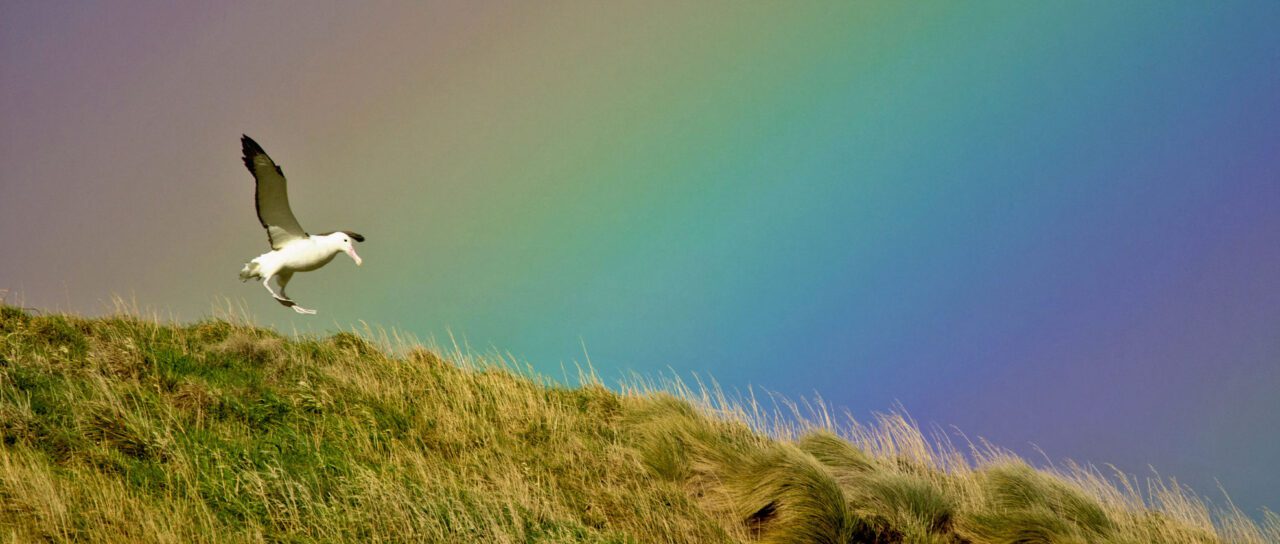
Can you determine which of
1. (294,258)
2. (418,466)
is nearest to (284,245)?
(294,258)

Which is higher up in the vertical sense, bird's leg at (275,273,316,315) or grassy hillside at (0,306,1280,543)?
bird's leg at (275,273,316,315)

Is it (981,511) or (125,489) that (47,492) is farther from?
(981,511)

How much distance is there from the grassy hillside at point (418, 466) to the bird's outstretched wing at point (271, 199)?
5.27 feet

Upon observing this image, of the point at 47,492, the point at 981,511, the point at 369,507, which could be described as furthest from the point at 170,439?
the point at 981,511

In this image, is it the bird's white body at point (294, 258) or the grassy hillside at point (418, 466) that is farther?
the bird's white body at point (294, 258)

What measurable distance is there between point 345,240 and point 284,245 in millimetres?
874

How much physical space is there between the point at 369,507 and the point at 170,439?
2.37m

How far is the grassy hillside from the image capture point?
729 centimetres

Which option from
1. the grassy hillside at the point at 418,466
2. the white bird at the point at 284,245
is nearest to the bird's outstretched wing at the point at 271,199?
the white bird at the point at 284,245

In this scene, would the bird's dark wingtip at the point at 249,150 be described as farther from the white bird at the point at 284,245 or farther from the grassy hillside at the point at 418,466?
the grassy hillside at the point at 418,466

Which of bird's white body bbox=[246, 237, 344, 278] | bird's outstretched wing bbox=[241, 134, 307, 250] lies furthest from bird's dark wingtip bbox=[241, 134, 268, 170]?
bird's white body bbox=[246, 237, 344, 278]

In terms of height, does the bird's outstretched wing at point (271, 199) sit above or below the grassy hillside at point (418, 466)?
above

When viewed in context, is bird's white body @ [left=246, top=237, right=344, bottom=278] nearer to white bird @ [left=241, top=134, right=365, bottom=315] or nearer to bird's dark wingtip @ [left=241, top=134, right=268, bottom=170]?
white bird @ [left=241, top=134, right=365, bottom=315]

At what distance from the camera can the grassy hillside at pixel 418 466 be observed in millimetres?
7289
